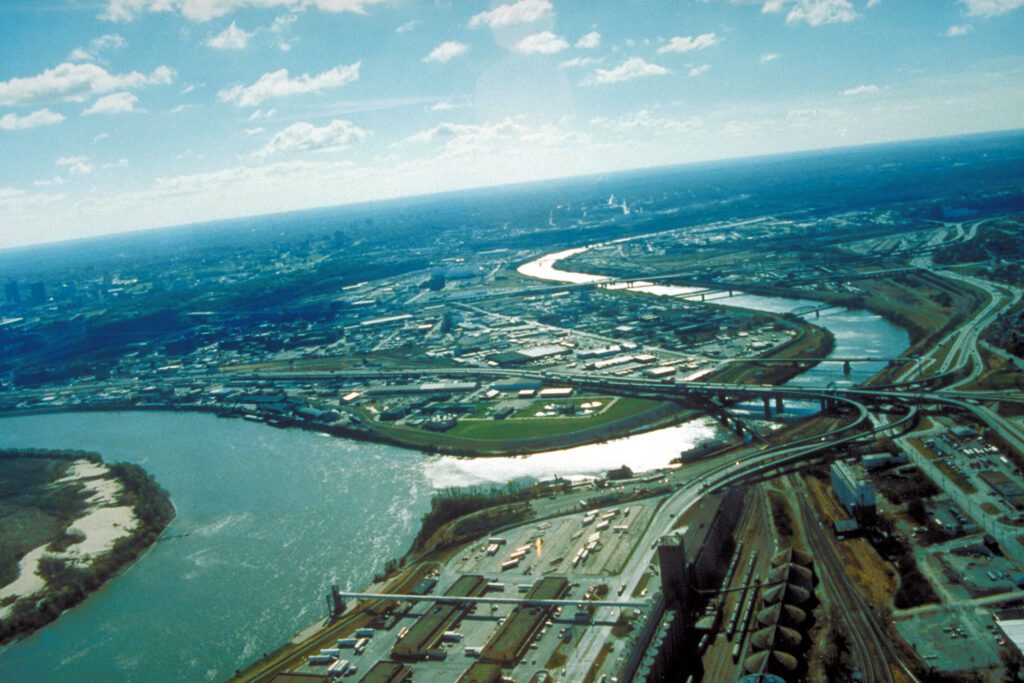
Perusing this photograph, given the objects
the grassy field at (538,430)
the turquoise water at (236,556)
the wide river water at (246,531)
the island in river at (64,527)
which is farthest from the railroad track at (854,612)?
the island in river at (64,527)

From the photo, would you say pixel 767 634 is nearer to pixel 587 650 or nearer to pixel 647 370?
pixel 587 650

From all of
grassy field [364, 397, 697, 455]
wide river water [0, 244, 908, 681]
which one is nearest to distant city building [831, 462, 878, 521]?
wide river water [0, 244, 908, 681]

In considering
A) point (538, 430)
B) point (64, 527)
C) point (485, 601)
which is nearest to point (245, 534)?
point (64, 527)

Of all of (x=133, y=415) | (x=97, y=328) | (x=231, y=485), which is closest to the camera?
(x=231, y=485)

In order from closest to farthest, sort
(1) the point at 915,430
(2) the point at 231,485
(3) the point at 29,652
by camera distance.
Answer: (3) the point at 29,652 → (1) the point at 915,430 → (2) the point at 231,485

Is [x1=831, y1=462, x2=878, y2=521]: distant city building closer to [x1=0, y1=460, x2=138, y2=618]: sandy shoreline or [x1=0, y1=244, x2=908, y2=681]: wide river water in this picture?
[x1=0, y1=244, x2=908, y2=681]: wide river water

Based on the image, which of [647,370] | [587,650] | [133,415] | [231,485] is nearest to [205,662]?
[587,650]
